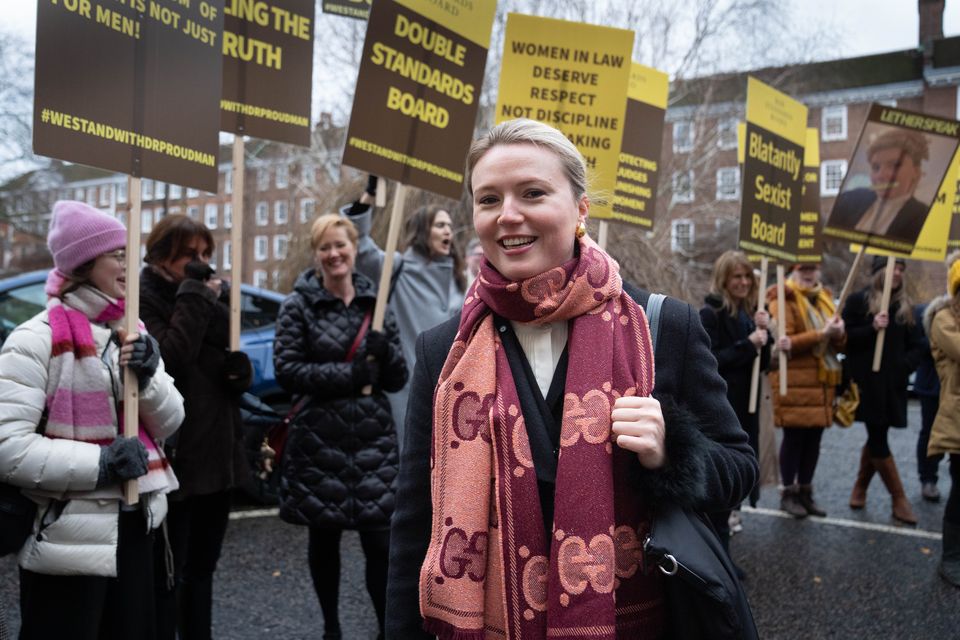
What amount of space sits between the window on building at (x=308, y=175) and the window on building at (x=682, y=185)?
997 centimetres

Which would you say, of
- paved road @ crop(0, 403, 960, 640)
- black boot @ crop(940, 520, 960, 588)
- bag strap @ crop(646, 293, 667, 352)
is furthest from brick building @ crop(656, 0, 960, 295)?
bag strap @ crop(646, 293, 667, 352)

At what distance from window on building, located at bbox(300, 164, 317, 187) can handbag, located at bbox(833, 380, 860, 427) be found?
17.3 m

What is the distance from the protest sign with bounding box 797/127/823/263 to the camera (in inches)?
302

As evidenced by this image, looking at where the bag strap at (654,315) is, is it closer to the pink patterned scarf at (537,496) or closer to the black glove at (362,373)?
the pink patterned scarf at (537,496)

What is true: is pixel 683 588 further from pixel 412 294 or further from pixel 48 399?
pixel 412 294

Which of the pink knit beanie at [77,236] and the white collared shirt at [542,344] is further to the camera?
the pink knit beanie at [77,236]

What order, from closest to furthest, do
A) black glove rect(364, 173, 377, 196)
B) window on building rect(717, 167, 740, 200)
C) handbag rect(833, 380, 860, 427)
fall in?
1. black glove rect(364, 173, 377, 196)
2. handbag rect(833, 380, 860, 427)
3. window on building rect(717, 167, 740, 200)

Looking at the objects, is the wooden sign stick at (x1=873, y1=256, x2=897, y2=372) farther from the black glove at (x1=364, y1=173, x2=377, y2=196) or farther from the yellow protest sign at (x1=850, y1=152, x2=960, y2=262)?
the black glove at (x1=364, y1=173, x2=377, y2=196)

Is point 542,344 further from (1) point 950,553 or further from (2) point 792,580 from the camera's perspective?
(1) point 950,553

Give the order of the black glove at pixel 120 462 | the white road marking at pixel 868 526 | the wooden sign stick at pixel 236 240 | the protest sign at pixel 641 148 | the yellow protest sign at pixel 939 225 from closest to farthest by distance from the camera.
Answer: the black glove at pixel 120 462
the wooden sign stick at pixel 236 240
the protest sign at pixel 641 148
the white road marking at pixel 868 526
the yellow protest sign at pixel 939 225

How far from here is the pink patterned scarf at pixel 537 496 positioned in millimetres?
1701

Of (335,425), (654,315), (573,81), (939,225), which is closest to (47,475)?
(335,425)

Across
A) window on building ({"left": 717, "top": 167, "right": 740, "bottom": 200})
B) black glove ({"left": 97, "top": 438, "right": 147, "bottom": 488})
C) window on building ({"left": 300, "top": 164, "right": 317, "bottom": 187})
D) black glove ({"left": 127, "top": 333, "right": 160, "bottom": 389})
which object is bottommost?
black glove ({"left": 97, "top": 438, "right": 147, "bottom": 488})

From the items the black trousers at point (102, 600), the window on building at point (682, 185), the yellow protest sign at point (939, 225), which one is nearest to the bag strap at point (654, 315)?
the black trousers at point (102, 600)
